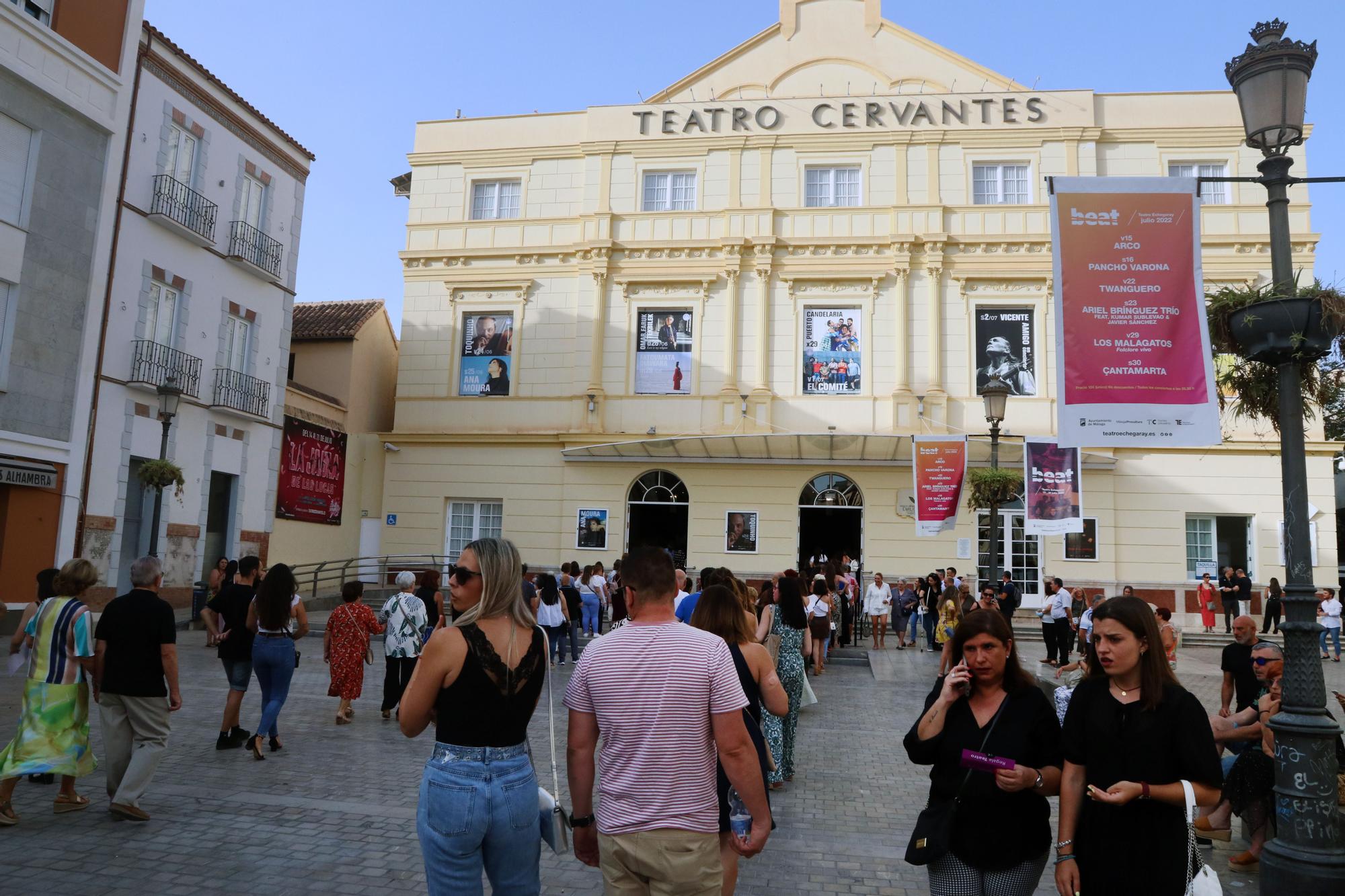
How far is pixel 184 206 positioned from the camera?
67.8ft

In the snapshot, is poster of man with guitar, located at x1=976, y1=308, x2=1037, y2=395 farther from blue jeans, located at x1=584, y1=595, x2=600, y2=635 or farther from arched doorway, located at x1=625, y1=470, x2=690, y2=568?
blue jeans, located at x1=584, y1=595, x2=600, y2=635

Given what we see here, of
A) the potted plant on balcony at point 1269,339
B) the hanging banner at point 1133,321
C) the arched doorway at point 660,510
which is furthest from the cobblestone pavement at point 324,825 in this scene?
the arched doorway at point 660,510

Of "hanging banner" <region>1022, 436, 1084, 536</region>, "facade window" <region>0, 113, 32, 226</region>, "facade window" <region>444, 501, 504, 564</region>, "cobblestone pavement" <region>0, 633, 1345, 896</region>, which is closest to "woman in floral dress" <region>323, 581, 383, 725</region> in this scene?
"cobblestone pavement" <region>0, 633, 1345, 896</region>

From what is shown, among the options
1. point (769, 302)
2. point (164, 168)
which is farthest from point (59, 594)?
point (769, 302)

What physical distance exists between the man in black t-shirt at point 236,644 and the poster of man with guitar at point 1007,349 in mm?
19508

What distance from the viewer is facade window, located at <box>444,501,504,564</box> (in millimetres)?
27031

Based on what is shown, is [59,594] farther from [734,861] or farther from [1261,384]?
[1261,384]

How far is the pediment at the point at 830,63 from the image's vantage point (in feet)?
87.0

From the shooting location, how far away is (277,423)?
78.7ft

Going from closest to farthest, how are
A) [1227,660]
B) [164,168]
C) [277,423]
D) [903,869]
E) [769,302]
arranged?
[903,869] → [1227,660] → [164,168] → [277,423] → [769,302]

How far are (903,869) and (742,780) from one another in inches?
129

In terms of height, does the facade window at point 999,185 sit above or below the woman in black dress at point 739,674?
above

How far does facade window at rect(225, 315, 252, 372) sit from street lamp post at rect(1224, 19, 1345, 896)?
21462mm

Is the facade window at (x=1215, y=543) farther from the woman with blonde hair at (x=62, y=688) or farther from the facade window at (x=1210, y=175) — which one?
the woman with blonde hair at (x=62, y=688)
